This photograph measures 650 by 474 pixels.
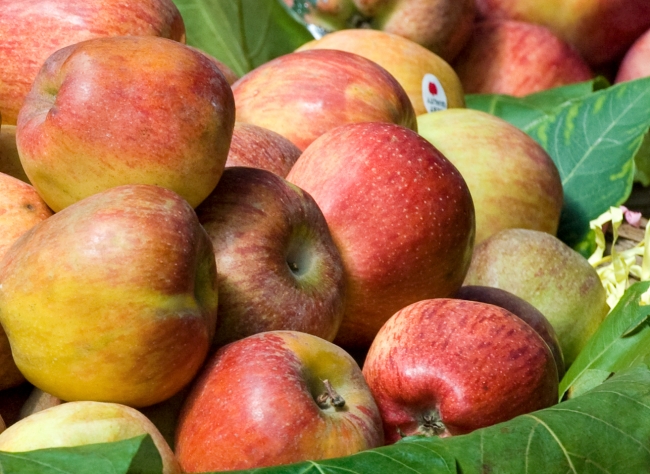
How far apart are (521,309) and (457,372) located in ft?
1.02

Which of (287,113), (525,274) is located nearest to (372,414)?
(525,274)

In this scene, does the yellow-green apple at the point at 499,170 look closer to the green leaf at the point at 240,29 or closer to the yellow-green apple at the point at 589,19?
the green leaf at the point at 240,29

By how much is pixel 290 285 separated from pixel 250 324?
6 centimetres

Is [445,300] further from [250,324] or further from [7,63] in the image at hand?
[7,63]

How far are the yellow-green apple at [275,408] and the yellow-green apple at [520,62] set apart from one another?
148 cm

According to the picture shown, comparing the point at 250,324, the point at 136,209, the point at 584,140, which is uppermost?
the point at 136,209

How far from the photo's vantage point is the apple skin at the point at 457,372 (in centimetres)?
78

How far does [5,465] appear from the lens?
1.80ft

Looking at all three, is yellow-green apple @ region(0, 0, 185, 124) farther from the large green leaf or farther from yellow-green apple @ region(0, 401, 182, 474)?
the large green leaf

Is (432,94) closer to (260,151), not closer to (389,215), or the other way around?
(260,151)

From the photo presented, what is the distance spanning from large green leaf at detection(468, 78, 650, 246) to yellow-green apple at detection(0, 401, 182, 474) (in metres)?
1.17

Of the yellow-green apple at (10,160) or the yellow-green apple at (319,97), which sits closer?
the yellow-green apple at (10,160)

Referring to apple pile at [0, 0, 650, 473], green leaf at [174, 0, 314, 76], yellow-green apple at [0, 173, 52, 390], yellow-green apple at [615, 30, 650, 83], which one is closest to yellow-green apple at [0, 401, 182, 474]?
apple pile at [0, 0, 650, 473]

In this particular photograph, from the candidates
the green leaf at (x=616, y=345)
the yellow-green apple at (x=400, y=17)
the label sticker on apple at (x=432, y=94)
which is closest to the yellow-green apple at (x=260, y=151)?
the green leaf at (x=616, y=345)
